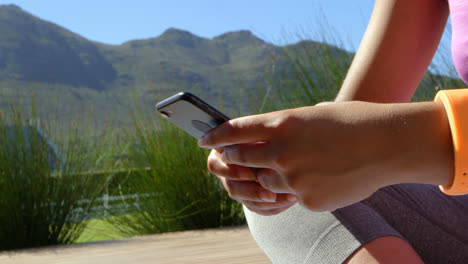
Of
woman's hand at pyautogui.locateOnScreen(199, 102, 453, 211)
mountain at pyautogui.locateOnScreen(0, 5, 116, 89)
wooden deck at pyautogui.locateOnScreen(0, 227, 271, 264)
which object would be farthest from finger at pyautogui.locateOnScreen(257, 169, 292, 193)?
mountain at pyautogui.locateOnScreen(0, 5, 116, 89)

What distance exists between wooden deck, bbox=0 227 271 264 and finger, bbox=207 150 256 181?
3.08ft

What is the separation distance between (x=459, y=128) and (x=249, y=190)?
0.30 m

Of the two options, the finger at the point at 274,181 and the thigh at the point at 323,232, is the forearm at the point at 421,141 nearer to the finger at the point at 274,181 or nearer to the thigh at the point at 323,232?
the finger at the point at 274,181

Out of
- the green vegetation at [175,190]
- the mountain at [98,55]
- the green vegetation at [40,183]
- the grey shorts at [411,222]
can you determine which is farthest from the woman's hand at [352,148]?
the mountain at [98,55]

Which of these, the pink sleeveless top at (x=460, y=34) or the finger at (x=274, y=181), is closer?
the finger at (x=274, y=181)

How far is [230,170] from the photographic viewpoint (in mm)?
633

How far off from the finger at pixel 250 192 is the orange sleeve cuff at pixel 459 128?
0.24 m

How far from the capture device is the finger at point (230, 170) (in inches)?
24.0

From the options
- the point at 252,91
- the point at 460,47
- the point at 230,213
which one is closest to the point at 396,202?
the point at 460,47

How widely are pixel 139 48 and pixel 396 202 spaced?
305 ft

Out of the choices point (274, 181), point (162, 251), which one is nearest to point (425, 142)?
point (274, 181)

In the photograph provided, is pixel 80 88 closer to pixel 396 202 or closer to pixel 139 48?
pixel 139 48

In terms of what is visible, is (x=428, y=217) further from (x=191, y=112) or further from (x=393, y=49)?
(x=191, y=112)

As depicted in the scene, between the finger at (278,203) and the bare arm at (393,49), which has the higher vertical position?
the bare arm at (393,49)
